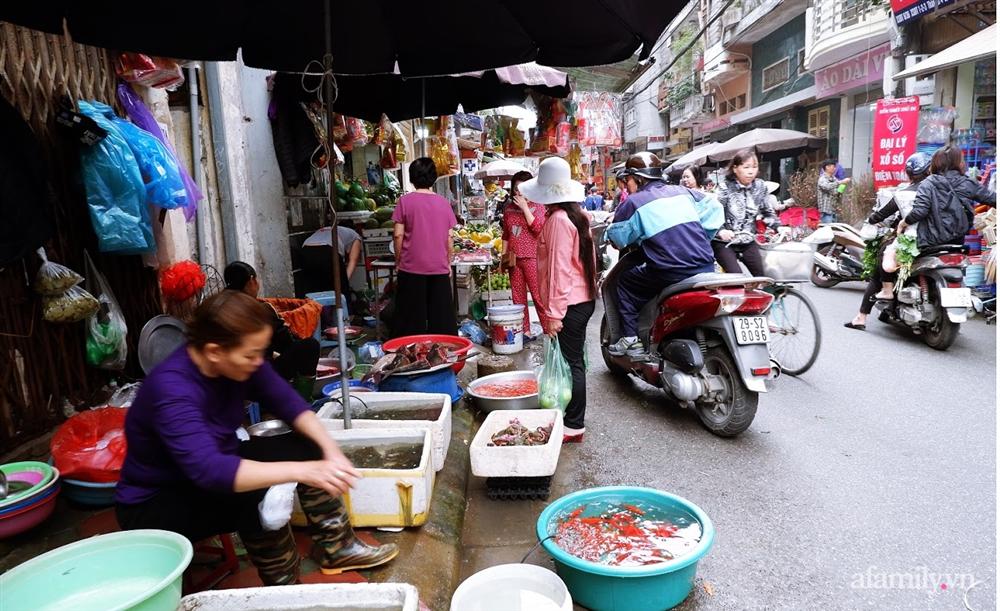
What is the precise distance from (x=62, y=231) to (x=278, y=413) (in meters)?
2.47

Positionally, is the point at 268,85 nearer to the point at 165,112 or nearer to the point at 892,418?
the point at 165,112

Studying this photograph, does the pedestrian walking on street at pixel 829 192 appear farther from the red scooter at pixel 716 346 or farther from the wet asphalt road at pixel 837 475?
the red scooter at pixel 716 346

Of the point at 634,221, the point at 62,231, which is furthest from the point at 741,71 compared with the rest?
the point at 62,231

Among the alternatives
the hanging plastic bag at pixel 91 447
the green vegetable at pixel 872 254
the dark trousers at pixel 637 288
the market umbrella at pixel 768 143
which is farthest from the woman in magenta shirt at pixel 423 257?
the market umbrella at pixel 768 143

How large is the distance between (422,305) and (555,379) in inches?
89.6

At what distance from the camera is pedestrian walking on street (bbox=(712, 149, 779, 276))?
273 inches

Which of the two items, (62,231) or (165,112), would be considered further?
(165,112)

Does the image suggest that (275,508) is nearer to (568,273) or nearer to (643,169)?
(568,273)

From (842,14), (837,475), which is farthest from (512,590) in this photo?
(842,14)

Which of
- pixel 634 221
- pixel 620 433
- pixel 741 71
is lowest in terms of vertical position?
pixel 620 433

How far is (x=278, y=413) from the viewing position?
262 centimetres

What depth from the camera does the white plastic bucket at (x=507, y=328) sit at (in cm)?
709

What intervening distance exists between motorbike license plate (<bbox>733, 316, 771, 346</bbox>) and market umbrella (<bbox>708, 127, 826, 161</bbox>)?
13490 millimetres

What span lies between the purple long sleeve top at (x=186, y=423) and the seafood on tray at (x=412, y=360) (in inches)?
74.8
